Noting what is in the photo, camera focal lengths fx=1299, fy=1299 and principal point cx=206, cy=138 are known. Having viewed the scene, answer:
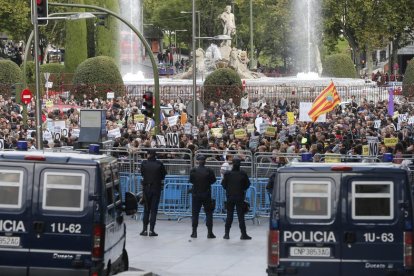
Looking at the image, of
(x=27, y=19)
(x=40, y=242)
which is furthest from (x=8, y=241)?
(x=27, y=19)

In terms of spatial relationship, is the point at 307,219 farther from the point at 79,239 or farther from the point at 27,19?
the point at 27,19

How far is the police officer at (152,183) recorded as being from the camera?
23.4 meters

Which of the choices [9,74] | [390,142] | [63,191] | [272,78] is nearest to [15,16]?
[9,74]

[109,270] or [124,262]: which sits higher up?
[109,270]

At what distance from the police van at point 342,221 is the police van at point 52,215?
2.08m

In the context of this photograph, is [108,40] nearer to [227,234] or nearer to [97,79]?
[97,79]

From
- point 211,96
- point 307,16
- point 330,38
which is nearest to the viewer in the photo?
point 211,96

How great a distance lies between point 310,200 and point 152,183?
8.80m

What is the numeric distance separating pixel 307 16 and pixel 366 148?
2310 inches

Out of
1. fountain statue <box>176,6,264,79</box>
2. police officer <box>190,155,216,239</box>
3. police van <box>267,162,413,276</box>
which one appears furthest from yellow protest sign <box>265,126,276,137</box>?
fountain statue <box>176,6,264,79</box>

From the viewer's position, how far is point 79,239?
14922 mm

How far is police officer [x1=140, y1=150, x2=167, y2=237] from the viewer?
2344 centimetres

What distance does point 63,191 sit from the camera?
1504 cm

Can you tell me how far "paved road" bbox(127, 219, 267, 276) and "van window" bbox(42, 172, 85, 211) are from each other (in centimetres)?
446
